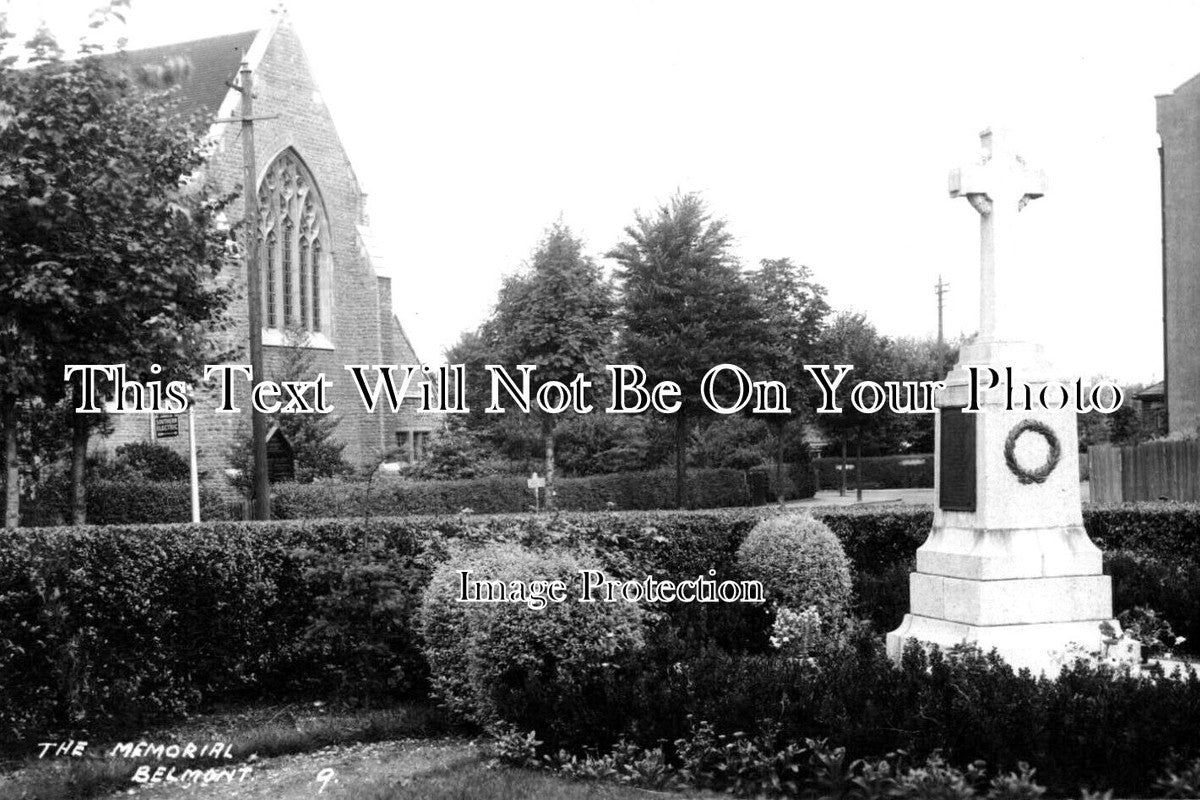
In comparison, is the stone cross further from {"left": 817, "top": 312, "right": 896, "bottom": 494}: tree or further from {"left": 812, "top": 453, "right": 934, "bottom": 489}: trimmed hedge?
{"left": 812, "top": 453, "right": 934, "bottom": 489}: trimmed hedge

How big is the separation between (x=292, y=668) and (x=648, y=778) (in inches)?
165

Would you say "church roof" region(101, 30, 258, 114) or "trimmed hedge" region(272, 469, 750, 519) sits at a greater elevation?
"church roof" region(101, 30, 258, 114)

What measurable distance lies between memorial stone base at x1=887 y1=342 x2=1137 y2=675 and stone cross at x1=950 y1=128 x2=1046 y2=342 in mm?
530

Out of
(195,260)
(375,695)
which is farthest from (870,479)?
(375,695)

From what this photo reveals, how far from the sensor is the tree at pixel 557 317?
31203 mm

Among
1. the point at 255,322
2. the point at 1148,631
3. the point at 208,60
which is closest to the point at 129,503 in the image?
the point at 255,322

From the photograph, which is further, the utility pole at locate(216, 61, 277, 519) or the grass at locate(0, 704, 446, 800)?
the utility pole at locate(216, 61, 277, 519)

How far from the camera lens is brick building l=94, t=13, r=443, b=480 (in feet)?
110

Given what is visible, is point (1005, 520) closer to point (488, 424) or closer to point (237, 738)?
point (237, 738)

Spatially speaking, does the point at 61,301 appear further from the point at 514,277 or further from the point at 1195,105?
the point at 1195,105

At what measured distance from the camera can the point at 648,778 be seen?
22.7 ft

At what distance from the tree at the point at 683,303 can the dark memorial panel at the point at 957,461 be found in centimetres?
2259

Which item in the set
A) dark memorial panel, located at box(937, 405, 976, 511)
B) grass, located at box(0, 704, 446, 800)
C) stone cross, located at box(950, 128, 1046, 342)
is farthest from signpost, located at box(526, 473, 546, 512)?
stone cross, located at box(950, 128, 1046, 342)

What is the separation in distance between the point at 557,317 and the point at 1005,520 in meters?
23.1
